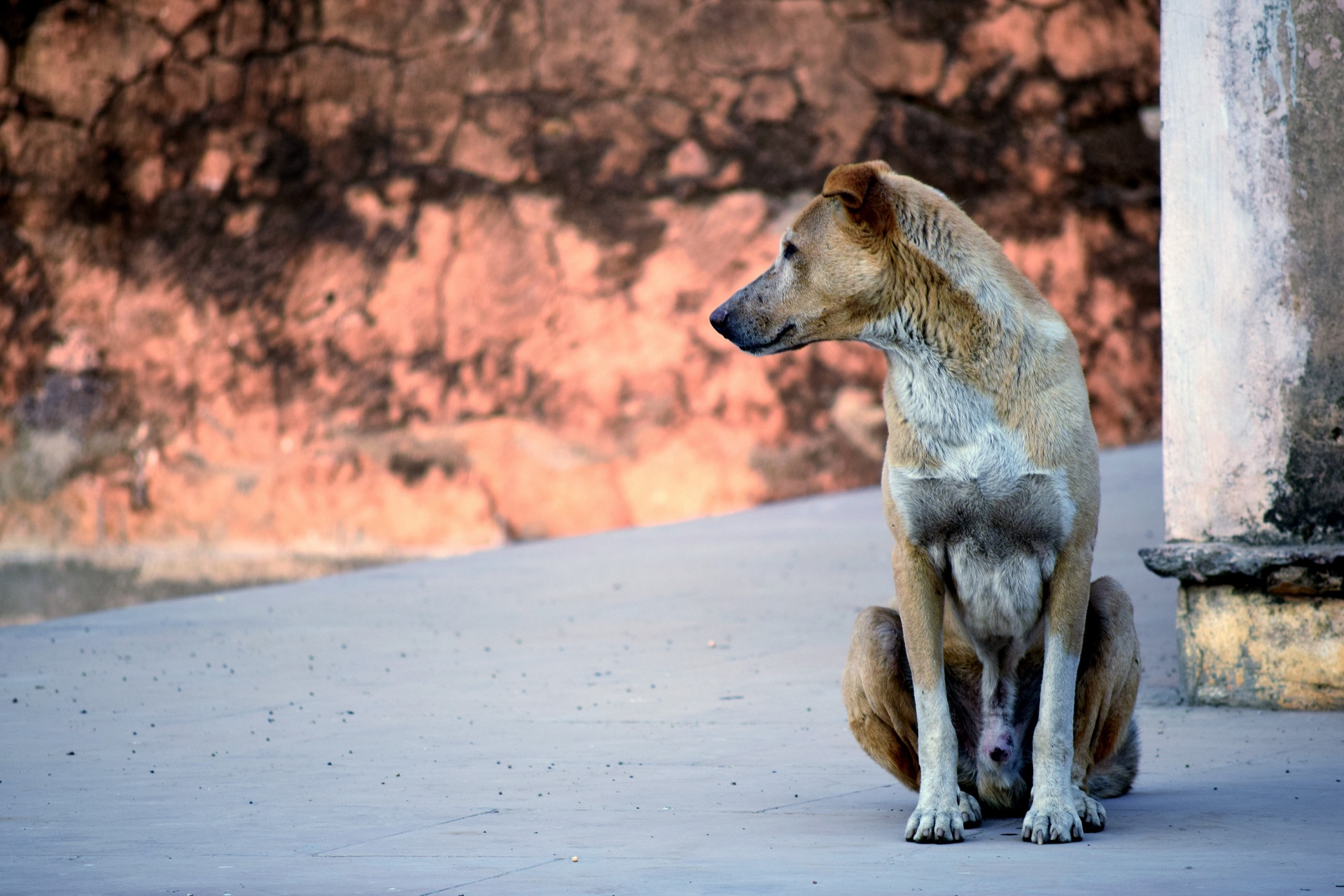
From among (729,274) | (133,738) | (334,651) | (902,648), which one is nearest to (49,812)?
(133,738)

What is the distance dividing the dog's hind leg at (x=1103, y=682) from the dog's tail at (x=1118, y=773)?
4cm

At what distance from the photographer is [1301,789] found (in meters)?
3.55

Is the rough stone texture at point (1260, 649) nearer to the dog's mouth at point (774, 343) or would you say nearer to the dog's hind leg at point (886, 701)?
the dog's hind leg at point (886, 701)

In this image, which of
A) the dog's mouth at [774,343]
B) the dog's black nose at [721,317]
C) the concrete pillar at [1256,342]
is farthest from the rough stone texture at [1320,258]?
the dog's black nose at [721,317]

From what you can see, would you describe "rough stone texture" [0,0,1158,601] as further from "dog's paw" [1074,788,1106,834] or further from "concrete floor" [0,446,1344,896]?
"dog's paw" [1074,788,1106,834]

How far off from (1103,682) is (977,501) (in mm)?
498

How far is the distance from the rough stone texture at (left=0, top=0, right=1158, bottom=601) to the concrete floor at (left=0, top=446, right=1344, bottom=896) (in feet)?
2.63

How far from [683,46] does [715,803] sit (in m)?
5.45

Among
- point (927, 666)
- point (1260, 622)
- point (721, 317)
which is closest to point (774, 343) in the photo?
point (721, 317)

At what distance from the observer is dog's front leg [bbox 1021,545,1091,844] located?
3.23m

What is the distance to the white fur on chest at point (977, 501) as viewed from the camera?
3.22 meters

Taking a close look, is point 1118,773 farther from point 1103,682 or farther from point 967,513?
point 967,513

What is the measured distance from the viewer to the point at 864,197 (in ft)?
11.0

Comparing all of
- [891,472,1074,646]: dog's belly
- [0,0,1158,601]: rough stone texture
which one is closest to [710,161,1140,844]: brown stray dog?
[891,472,1074,646]: dog's belly
